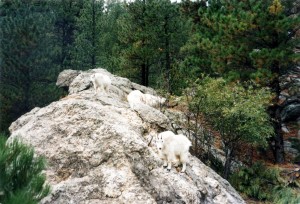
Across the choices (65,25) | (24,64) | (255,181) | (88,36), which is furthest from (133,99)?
(65,25)

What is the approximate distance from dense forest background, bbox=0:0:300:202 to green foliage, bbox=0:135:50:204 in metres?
12.3

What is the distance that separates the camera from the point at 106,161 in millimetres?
8594

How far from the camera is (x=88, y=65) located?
1478 inches

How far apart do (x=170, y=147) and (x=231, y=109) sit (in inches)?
351

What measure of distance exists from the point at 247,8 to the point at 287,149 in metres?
8.11

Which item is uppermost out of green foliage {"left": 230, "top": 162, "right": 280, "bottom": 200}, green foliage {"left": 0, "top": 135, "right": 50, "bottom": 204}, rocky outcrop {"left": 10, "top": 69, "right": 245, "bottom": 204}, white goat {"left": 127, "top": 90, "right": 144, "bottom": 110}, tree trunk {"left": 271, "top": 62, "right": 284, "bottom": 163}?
green foliage {"left": 0, "top": 135, "right": 50, "bottom": 204}

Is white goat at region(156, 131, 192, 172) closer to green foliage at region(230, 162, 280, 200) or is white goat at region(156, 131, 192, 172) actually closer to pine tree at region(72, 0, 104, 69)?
green foliage at region(230, 162, 280, 200)

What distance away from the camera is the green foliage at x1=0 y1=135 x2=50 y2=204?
17.8 feet

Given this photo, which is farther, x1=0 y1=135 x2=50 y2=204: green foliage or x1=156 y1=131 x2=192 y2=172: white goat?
x1=156 y1=131 x2=192 y2=172: white goat

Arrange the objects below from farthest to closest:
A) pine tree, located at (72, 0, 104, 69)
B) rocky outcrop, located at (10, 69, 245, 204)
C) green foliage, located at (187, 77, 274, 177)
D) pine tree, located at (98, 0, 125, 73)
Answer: pine tree, located at (72, 0, 104, 69), pine tree, located at (98, 0, 125, 73), green foliage, located at (187, 77, 274, 177), rocky outcrop, located at (10, 69, 245, 204)

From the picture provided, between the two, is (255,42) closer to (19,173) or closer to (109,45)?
(19,173)

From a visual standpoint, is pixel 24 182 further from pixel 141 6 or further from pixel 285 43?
pixel 141 6

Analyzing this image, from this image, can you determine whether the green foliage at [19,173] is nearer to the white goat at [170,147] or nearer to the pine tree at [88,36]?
the white goat at [170,147]

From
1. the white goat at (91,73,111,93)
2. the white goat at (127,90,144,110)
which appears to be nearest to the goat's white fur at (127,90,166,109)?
the white goat at (127,90,144,110)
